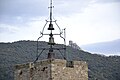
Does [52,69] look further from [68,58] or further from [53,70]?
[68,58]

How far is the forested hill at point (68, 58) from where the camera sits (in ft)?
285

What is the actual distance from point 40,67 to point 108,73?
73386 mm

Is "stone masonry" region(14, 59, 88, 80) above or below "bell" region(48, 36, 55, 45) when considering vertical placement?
below

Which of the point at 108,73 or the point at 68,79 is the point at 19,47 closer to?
the point at 108,73

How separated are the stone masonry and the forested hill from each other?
54.3 metres

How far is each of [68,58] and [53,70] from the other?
6288cm

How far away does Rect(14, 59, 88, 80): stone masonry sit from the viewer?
75.6ft

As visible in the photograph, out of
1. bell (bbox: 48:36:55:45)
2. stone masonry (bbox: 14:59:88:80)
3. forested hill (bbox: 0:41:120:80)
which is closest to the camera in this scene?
stone masonry (bbox: 14:59:88:80)

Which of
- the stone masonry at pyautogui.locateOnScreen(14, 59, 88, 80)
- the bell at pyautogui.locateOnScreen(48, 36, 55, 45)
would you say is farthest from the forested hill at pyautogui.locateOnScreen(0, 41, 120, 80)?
the bell at pyautogui.locateOnScreen(48, 36, 55, 45)

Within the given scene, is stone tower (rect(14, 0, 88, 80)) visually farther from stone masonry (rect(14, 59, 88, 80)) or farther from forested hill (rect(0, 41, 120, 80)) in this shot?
forested hill (rect(0, 41, 120, 80))

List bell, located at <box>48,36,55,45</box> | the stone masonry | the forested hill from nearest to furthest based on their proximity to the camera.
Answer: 1. the stone masonry
2. bell, located at <box>48,36,55,45</box>
3. the forested hill

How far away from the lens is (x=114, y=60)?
109375 mm

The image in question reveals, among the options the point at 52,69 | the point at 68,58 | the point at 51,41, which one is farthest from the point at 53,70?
the point at 68,58

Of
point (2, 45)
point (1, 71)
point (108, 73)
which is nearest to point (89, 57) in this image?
point (108, 73)
